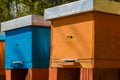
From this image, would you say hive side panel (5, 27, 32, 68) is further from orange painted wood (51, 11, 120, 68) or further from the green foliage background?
the green foliage background

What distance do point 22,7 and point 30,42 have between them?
18.9 ft

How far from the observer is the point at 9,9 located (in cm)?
1118

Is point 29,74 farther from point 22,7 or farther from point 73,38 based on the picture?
point 22,7

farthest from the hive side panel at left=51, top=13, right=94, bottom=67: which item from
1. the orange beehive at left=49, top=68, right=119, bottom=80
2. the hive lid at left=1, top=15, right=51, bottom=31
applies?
the hive lid at left=1, top=15, right=51, bottom=31

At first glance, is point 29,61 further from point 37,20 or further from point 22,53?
point 37,20

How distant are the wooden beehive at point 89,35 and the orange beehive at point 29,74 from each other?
794mm

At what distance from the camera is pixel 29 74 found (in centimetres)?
527

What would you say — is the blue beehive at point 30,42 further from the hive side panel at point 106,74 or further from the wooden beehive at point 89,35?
the hive side panel at point 106,74

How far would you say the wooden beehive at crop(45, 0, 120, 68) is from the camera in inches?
159

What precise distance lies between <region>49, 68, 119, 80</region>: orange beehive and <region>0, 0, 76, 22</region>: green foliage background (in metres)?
5.24

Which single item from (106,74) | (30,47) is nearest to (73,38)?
(106,74)

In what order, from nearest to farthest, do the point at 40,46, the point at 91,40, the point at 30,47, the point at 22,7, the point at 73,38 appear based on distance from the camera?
1. the point at 91,40
2. the point at 73,38
3. the point at 30,47
4. the point at 40,46
5. the point at 22,7

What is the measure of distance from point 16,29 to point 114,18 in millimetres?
2057

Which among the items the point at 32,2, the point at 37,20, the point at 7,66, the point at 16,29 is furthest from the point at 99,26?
the point at 32,2
